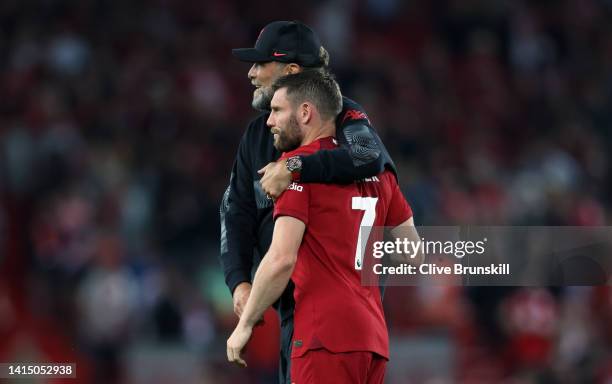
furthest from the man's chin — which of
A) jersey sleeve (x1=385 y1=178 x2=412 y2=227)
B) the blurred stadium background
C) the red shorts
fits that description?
the blurred stadium background

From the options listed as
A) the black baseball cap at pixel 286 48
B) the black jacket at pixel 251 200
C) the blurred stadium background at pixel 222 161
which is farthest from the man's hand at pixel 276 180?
the blurred stadium background at pixel 222 161

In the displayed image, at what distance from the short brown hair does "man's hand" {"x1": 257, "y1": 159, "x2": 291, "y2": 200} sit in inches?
9.1

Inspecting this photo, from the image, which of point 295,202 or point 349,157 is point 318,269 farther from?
point 349,157

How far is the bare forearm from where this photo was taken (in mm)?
3754

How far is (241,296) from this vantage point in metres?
4.24

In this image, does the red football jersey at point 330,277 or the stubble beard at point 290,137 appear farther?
the stubble beard at point 290,137

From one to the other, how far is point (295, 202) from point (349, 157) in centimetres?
24

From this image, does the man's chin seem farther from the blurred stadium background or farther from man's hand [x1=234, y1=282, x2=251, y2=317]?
the blurred stadium background

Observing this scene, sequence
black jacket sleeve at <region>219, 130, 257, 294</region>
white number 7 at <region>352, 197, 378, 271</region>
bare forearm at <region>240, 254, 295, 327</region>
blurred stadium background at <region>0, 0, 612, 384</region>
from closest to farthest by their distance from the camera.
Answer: bare forearm at <region>240, 254, 295, 327</region>, white number 7 at <region>352, 197, 378, 271</region>, black jacket sleeve at <region>219, 130, 257, 294</region>, blurred stadium background at <region>0, 0, 612, 384</region>

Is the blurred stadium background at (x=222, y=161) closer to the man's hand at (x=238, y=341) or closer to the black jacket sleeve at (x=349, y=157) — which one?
the black jacket sleeve at (x=349, y=157)

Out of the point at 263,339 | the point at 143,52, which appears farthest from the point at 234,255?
the point at 143,52

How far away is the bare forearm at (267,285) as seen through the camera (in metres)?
3.75

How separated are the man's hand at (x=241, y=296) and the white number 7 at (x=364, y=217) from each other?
492mm

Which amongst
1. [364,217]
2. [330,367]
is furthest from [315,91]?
[330,367]
